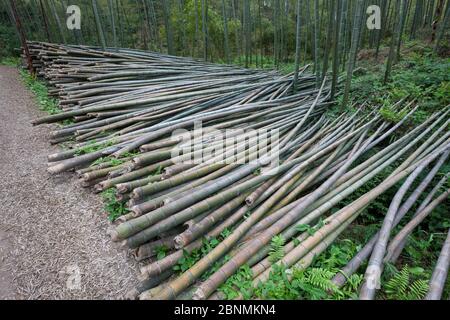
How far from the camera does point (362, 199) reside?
2064 mm

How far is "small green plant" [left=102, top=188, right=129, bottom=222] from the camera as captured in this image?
2.09m

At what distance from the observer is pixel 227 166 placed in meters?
2.29

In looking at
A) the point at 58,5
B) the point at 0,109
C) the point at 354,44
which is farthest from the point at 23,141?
the point at 58,5

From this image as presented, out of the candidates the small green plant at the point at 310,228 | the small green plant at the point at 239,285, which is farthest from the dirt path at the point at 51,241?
the small green plant at the point at 310,228

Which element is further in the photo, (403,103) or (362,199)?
(403,103)

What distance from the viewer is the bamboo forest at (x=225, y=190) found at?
5.30 feet

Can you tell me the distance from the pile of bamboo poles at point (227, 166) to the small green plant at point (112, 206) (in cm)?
7

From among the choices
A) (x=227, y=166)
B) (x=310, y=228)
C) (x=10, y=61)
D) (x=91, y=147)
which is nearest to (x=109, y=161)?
(x=91, y=147)

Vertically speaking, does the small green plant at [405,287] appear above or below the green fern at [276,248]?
below

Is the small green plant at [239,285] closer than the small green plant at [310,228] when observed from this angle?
Yes

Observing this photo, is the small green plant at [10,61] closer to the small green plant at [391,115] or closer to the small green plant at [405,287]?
the small green plant at [391,115]

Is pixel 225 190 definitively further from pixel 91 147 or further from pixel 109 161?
pixel 91 147
